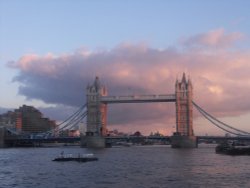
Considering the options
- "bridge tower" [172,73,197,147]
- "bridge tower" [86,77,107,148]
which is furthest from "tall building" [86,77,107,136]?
"bridge tower" [172,73,197,147]

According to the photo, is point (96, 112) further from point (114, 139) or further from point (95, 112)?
point (114, 139)

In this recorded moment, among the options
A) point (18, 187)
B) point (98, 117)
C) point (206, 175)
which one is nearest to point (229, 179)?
point (206, 175)

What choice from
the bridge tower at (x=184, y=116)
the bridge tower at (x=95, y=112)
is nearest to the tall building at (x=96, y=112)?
the bridge tower at (x=95, y=112)

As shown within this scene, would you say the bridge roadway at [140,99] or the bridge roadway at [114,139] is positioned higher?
the bridge roadway at [140,99]

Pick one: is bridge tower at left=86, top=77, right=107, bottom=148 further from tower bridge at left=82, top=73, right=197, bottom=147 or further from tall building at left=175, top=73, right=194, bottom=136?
tall building at left=175, top=73, right=194, bottom=136

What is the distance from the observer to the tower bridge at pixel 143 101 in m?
170

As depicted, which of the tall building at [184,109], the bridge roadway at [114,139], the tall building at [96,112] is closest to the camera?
the bridge roadway at [114,139]

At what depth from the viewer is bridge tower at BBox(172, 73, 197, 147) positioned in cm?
16875

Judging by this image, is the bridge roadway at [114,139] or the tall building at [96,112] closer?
the bridge roadway at [114,139]

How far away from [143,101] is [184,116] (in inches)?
659

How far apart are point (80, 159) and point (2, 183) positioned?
3172cm

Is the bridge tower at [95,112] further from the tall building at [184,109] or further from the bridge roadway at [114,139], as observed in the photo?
the tall building at [184,109]

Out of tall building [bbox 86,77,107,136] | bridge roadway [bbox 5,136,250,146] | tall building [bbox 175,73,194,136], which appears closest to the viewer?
bridge roadway [bbox 5,136,250,146]

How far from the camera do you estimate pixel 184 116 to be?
590 feet
